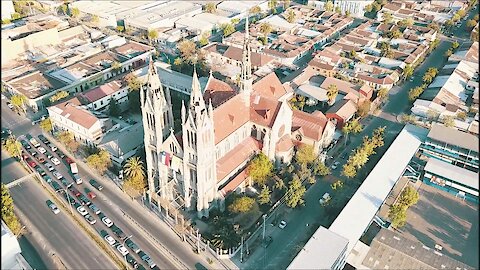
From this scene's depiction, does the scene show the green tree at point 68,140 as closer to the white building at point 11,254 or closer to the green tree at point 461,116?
the white building at point 11,254

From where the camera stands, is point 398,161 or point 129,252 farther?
point 398,161

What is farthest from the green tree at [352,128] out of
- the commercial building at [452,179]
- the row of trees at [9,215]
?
the row of trees at [9,215]

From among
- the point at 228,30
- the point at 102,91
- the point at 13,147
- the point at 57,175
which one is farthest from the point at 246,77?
the point at 228,30

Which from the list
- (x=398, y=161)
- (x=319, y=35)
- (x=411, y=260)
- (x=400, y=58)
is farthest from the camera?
(x=319, y=35)

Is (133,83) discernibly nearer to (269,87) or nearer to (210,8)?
(269,87)

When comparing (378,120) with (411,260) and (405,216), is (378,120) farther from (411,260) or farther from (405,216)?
(411,260)

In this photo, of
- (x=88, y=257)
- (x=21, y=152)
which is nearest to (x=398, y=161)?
(x=88, y=257)

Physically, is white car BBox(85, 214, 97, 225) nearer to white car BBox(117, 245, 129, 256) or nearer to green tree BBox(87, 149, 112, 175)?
white car BBox(117, 245, 129, 256)
